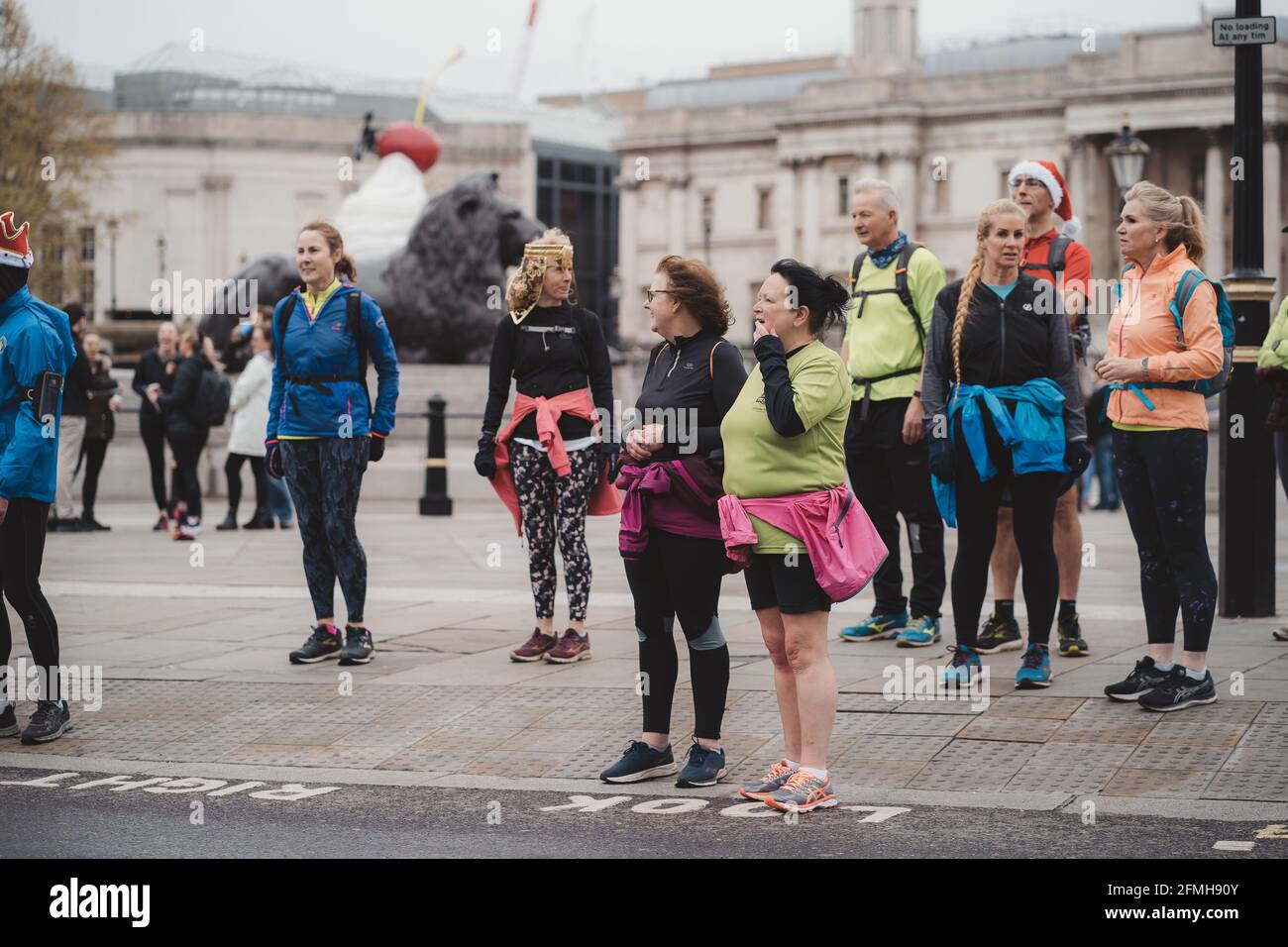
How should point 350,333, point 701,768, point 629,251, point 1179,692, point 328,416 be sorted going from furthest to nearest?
1. point 629,251
2. point 350,333
3. point 328,416
4. point 1179,692
5. point 701,768

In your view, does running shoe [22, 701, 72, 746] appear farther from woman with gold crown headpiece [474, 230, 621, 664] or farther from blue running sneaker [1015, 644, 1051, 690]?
blue running sneaker [1015, 644, 1051, 690]

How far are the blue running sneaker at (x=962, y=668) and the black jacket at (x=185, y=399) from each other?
9.92 metres

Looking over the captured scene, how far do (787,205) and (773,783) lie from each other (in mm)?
90635

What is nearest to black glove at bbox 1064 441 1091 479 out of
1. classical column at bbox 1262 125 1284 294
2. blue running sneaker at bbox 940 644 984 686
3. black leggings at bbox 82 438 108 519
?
blue running sneaker at bbox 940 644 984 686

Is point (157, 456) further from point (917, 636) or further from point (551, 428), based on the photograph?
point (917, 636)

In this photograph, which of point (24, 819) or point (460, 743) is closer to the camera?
point (24, 819)

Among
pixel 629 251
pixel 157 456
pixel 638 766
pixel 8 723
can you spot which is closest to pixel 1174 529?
pixel 638 766

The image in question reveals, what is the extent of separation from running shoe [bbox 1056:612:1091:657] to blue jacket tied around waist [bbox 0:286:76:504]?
4.41m

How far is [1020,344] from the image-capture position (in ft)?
25.4

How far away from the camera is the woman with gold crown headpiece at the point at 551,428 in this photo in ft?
28.1
